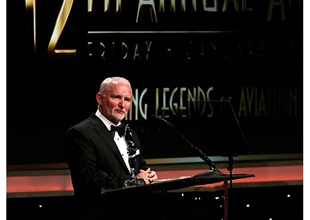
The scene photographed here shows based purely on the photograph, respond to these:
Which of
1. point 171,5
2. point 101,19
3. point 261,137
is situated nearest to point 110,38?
point 101,19

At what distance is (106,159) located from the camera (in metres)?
3.72

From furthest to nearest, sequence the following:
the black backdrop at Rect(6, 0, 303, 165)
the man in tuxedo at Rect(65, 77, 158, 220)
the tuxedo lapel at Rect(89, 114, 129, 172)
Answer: the black backdrop at Rect(6, 0, 303, 165), the tuxedo lapel at Rect(89, 114, 129, 172), the man in tuxedo at Rect(65, 77, 158, 220)

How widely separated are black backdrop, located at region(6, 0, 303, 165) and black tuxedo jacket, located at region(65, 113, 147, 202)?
1029 millimetres

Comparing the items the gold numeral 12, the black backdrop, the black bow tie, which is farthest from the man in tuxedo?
the gold numeral 12

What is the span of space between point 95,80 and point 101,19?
1.36ft

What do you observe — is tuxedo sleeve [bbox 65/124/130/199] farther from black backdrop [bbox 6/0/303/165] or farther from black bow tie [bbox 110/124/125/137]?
black backdrop [bbox 6/0/303/165]

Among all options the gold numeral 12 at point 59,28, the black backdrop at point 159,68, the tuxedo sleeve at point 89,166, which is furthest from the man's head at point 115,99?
the gold numeral 12 at point 59,28

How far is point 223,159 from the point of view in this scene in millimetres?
5324

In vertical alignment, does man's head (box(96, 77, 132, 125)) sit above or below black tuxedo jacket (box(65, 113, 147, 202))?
above

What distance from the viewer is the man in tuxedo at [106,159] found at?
11.7ft

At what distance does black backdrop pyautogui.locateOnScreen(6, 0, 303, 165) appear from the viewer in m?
4.97

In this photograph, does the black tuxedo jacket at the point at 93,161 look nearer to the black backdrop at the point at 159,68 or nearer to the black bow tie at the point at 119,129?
the black bow tie at the point at 119,129
